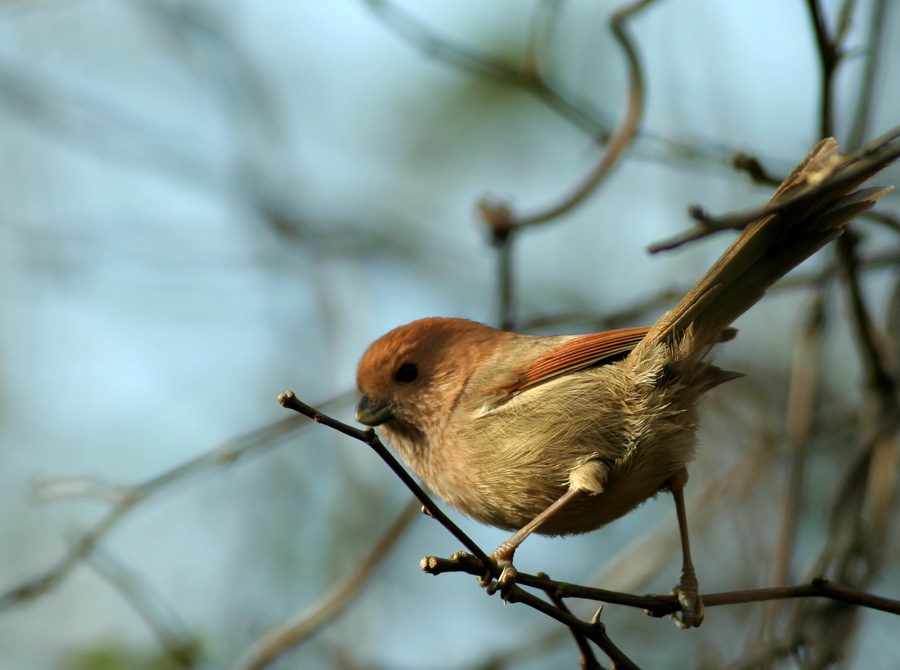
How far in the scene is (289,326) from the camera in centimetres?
959

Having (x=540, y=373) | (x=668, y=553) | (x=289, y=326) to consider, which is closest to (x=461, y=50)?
(x=540, y=373)

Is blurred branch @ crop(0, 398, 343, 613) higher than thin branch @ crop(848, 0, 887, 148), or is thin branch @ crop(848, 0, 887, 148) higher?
blurred branch @ crop(0, 398, 343, 613)

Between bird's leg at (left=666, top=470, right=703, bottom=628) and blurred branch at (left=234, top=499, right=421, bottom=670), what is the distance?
1.19m

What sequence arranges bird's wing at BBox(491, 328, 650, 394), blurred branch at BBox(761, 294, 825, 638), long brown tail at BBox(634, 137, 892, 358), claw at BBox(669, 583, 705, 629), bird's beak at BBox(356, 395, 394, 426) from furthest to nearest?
blurred branch at BBox(761, 294, 825, 638)
bird's beak at BBox(356, 395, 394, 426)
bird's wing at BBox(491, 328, 650, 394)
claw at BBox(669, 583, 705, 629)
long brown tail at BBox(634, 137, 892, 358)

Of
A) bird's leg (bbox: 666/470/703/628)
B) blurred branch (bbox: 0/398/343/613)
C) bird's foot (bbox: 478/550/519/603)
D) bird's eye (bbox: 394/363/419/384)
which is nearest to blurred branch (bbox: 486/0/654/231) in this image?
bird's eye (bbox: 394/363/419/384)

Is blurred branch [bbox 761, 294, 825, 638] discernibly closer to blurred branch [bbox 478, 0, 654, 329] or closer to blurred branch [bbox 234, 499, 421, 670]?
blurred branch [bbox 478, 0, 654, 329]

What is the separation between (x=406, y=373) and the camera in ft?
12.5

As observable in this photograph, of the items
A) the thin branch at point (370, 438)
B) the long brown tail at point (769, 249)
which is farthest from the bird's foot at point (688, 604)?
the thin branch at point (370, 438)

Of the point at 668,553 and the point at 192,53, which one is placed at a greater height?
the point at 192,53

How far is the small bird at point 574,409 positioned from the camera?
9.96 ft

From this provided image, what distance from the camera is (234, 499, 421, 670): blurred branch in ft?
12.9

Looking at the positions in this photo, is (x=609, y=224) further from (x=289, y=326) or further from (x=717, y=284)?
(x=717, y=284)

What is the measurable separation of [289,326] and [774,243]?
7.36 m

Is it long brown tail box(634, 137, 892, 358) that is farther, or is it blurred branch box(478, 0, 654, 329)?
blurred branch box(478, 0, 654, 329)
